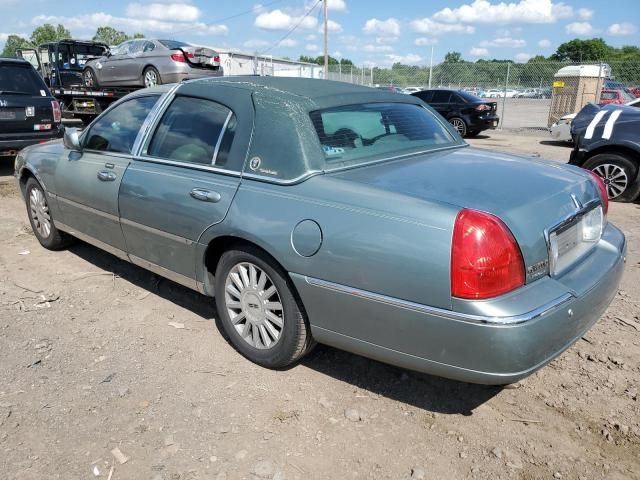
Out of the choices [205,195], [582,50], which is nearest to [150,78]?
[205,195]

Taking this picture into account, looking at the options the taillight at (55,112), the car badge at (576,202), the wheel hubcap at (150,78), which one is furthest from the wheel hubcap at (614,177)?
the wheel hubcap at (150,78)

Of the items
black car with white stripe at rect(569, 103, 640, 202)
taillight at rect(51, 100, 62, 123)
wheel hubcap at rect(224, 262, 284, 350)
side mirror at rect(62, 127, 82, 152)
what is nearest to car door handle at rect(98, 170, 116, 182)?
side mirror at rect(62, 127, 82, 152)

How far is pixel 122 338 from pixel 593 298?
2874 mm

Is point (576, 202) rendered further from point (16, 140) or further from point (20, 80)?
point (20, 80)

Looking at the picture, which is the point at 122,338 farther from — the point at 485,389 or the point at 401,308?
Answer: the point at 485,389

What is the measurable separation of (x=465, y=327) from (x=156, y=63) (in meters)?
12.0

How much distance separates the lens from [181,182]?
343 centimetres

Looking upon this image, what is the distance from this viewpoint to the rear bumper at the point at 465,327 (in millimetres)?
2324

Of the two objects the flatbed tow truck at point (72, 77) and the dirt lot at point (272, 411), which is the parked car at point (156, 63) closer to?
the flatbed tow truck at point (72, 77)

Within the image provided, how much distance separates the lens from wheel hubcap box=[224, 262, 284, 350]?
10.1 ft

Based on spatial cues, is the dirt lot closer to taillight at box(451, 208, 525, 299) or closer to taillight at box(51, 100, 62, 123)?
taillight at box(451, 208, 525, 299)

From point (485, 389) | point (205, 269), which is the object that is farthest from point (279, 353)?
point (485, 389)

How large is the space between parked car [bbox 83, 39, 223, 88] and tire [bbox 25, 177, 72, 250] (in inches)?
300

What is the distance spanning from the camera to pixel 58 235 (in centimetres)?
514
